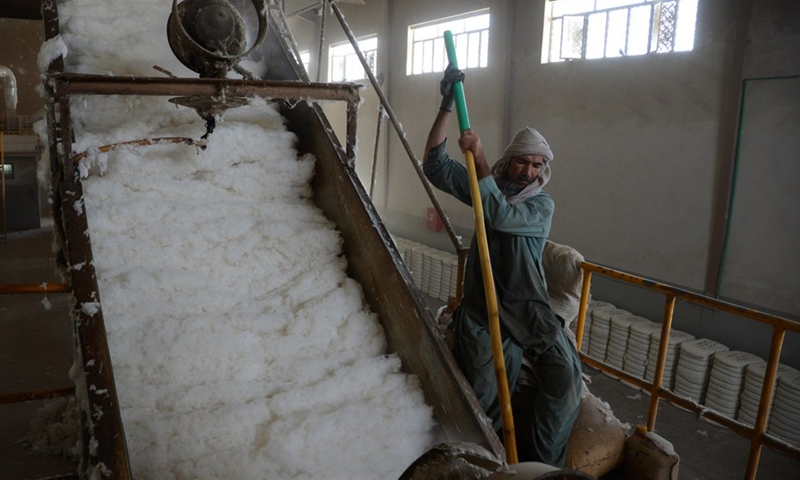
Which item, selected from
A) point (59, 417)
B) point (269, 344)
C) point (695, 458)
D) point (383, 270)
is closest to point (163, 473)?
point (269, 344)

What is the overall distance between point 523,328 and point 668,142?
567 cm

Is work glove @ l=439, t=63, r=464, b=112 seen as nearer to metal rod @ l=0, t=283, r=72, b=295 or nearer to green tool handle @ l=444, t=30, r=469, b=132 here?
green tool handle @ l=444, t=30, r=469, b=132

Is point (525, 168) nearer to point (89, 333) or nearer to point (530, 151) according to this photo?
point (530, 151)

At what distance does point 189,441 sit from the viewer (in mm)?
2166

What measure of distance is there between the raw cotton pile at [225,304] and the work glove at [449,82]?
3.32 ft

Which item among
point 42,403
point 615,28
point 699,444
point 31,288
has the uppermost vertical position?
point 615,28

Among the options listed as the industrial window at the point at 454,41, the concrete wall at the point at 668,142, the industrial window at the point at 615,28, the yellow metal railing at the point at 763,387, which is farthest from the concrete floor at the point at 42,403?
the industrial window at the point at 454,41

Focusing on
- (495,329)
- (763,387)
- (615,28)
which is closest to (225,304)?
(495,329)

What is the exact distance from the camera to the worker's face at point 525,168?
115 inches

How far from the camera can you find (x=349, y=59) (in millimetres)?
14211

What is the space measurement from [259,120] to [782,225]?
6.04 meters

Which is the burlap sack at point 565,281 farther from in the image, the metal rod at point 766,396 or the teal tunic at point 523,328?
the metal rod at point 766,396

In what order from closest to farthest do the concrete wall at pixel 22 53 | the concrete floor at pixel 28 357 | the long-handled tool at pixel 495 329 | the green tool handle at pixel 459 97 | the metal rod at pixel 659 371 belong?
the long-handled tool at pixel 495 329, the green tool handle at pixel 459 97, the metal rod at pixel 659 371, the concrete floor at pixel 28 357, the concrete wall at pixel 22 53

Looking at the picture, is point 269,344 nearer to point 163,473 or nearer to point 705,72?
point 163,473
